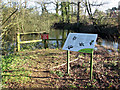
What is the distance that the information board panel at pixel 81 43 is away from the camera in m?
3.82

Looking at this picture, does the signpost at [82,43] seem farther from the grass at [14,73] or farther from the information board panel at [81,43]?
the grass at [14,73]

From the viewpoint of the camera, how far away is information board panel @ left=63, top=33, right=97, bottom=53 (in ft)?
12.5

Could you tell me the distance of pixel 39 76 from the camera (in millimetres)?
4289

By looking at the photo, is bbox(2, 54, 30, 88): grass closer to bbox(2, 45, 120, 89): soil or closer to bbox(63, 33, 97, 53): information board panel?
bbox(2, 45, 120, 89): soil

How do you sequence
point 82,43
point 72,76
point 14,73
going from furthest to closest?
point 14,73 → point 72,76 → point 82,43

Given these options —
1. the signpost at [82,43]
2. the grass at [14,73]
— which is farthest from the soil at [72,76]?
the signpost at [82,43]

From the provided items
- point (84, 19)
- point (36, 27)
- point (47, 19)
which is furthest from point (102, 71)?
point (84, 19)

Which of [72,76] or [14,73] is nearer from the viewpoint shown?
[72,76]

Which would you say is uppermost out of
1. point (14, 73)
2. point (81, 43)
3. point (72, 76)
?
point (81, 43)

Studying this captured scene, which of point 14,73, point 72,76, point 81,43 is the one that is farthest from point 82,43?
point 14,73

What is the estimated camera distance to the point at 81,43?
3.99 metres

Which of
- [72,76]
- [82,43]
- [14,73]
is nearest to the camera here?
[82,43]

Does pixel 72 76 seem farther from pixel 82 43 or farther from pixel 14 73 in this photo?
pixel 14 73

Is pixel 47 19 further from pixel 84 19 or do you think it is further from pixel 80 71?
pixel 80 71
